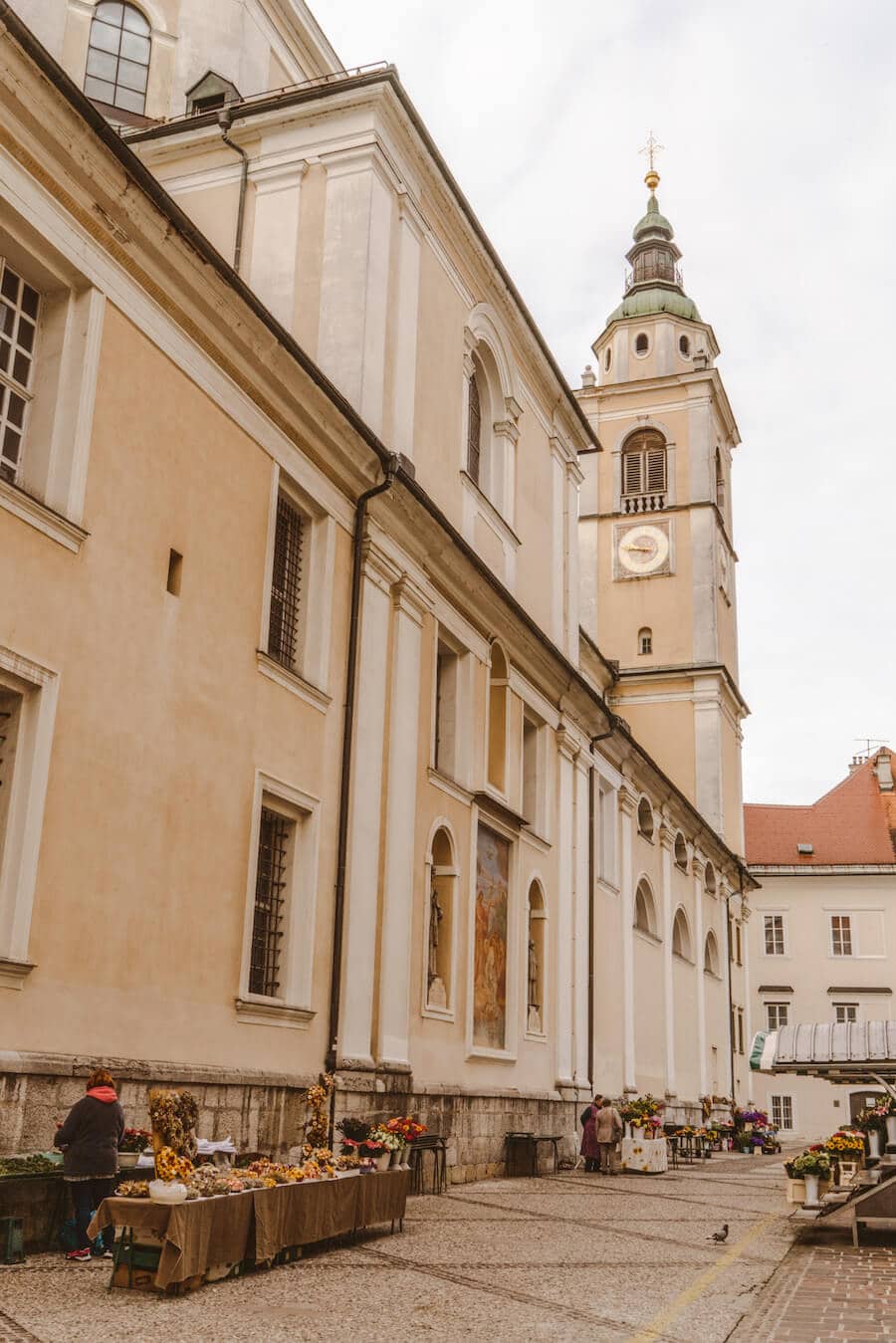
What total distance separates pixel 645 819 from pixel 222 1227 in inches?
968

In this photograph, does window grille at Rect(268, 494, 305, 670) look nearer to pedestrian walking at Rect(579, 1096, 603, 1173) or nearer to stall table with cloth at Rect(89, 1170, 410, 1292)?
stall table with cloth at Rect(89, 1170, 410, 1292)

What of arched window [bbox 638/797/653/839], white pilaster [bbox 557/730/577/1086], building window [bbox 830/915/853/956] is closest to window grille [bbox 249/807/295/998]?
white pilaster [bbox 557/730/577/1086]

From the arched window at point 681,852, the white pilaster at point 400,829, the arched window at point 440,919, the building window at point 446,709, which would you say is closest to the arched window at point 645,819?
the arched window at point 681,852

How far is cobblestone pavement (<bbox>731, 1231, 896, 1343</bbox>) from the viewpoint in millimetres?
8219

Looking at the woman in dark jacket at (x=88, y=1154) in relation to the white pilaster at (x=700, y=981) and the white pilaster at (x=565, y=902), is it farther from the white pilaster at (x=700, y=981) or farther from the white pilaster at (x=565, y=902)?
the white pilaster at (x=700, y=981)

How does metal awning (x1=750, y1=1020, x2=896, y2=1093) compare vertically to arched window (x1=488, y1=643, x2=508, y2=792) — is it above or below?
below

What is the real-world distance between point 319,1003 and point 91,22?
1720cm

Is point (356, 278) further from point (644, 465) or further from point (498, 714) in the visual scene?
point (644, 465)

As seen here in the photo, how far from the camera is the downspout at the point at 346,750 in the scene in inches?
607

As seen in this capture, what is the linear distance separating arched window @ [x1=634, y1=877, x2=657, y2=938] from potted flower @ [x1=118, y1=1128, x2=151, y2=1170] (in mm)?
21596

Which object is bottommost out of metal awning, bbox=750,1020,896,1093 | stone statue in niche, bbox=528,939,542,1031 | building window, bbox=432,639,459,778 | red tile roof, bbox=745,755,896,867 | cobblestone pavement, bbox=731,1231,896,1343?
cobblestone pavement, bbox=731,1231,896,1343

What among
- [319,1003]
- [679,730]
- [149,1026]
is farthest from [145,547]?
[679,730]

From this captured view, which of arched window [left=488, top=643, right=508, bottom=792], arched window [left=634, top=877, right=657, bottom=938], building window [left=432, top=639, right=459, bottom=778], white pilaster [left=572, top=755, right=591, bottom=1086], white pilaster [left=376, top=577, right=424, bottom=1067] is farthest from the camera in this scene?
arched window [left=634, top=877, right=657, bottom=938]

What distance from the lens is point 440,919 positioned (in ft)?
63.1
